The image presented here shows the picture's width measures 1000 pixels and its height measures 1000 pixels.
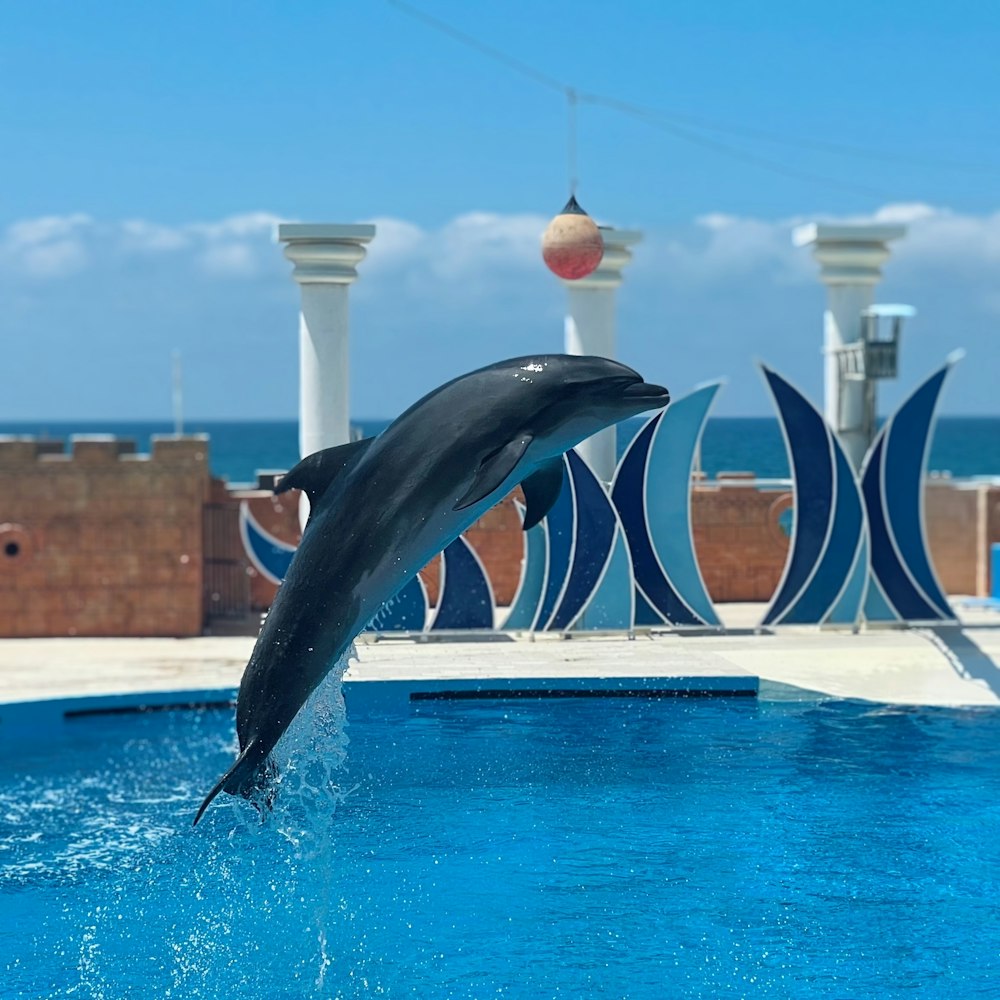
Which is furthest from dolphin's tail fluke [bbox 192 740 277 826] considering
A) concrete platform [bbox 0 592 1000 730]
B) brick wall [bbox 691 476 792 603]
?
brick wall [bbox 691 476 792 603]

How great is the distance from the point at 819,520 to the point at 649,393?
7950 mm

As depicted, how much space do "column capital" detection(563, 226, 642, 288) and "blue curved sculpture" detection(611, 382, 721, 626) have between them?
1.30 metres

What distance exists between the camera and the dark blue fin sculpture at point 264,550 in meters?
13.4

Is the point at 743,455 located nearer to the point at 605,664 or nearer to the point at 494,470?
the point at 605,664

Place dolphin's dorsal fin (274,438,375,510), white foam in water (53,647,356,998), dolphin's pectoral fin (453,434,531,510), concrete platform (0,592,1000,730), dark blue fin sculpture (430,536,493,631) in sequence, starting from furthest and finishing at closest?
dark blue fin sculpture (430,536,493,631) < concrete platform (0,592,1000,730) < white foam in water (53,647,356,998) < dolphin's dorsal fin (274,438,375,510) < dolphin's pectoral fin (453,434,531,510)

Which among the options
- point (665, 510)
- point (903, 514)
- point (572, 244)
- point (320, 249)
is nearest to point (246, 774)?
point (572, 244)

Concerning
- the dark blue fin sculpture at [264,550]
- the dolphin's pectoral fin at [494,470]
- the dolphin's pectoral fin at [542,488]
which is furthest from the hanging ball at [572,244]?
the dolphin's pectoral fin at [494,470]

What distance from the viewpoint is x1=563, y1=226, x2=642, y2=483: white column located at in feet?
43.2

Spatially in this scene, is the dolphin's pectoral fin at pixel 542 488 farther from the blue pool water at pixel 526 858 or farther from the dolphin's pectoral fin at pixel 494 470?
→ the blue pool water at pixel 526 858

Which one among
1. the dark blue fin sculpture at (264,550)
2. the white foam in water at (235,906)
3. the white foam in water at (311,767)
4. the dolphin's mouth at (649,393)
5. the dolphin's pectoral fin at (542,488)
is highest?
the dolphin's mouth at (649,393)

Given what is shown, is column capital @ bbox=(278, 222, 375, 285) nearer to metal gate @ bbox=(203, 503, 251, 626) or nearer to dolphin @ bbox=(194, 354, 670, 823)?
metal gate @ bbox=(203, 503, 251, 626)

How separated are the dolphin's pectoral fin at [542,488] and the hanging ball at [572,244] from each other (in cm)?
629

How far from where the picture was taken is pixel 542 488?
214 inches

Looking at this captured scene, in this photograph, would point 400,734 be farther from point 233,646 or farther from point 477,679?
point 233,646
